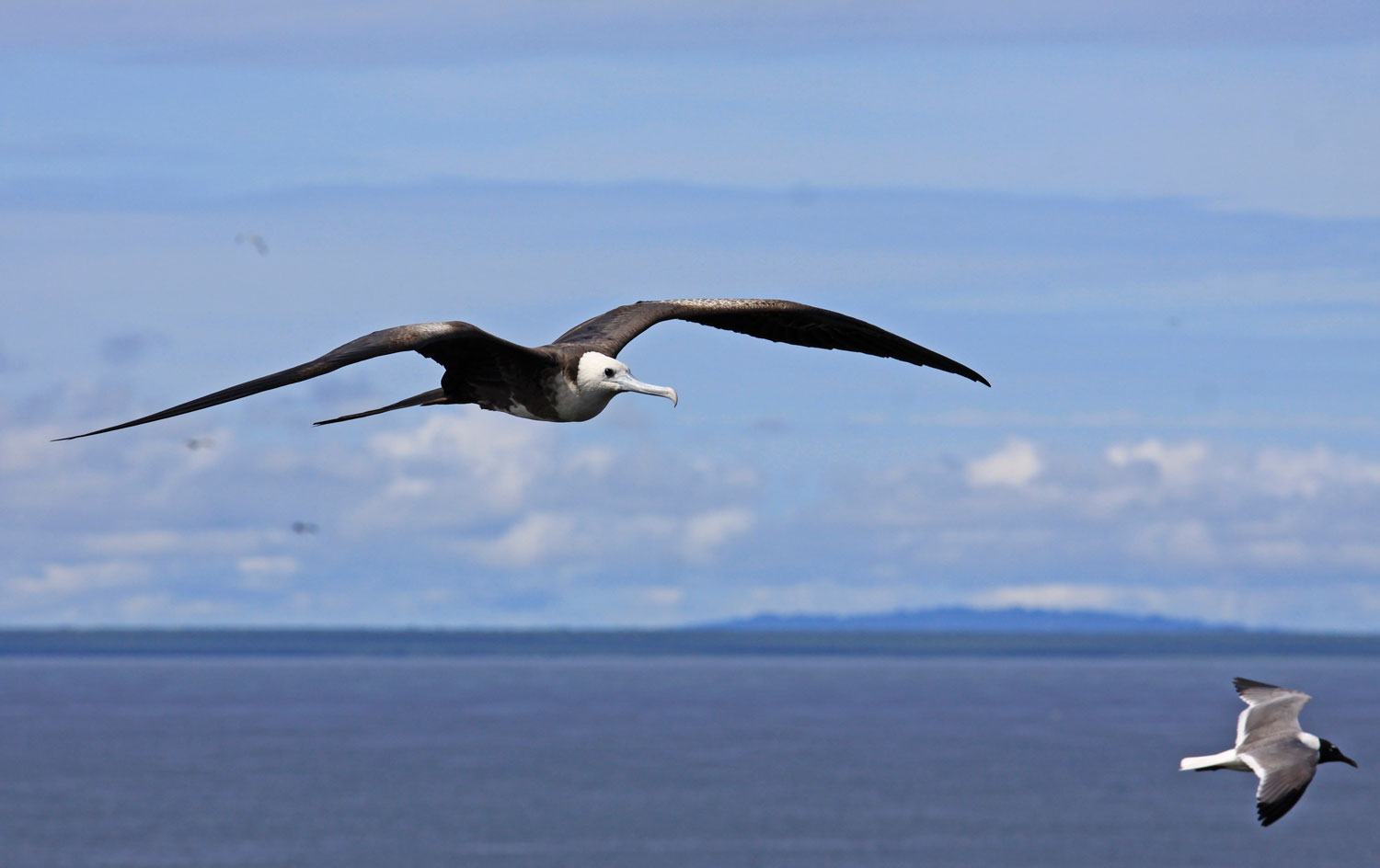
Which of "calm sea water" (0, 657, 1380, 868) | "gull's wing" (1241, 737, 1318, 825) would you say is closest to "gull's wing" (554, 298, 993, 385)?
"gull's wing" (1241, 737, 1318, 825)

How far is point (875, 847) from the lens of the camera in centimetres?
11125

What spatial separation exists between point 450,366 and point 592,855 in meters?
94.8

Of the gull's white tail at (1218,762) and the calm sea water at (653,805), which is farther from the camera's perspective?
the calm sea water at (653,805)

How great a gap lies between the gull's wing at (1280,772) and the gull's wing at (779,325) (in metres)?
A: 5.48

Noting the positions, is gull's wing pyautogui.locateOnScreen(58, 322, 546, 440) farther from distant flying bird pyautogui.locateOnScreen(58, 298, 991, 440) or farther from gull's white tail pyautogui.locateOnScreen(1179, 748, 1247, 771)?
gull's white tail pyautogui.locateOnScreen(1179, 748, 1247, 771)

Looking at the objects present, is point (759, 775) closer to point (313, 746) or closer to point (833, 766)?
point (833, 766)

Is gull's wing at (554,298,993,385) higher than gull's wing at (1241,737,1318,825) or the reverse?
higher

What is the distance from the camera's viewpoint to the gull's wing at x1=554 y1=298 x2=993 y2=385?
1990 centimetres

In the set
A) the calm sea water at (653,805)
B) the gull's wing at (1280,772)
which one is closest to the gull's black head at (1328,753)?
the gull's wing at (1280,772)

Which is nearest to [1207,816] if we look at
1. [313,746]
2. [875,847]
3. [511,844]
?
[875,847]

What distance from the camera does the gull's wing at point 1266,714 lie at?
23.4 meters

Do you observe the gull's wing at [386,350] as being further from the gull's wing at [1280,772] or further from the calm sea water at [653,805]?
the calm sea water at [653,805]

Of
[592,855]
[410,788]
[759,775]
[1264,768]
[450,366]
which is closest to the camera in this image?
[450,366]

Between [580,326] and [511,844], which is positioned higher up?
[580,326]
